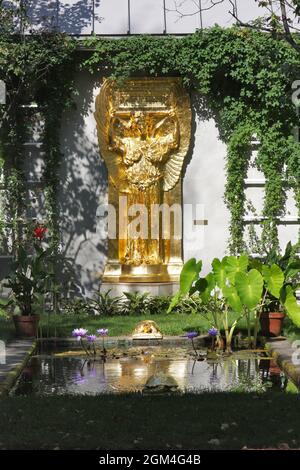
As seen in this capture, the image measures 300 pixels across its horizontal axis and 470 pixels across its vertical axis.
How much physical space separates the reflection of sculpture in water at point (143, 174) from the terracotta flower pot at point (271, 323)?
12.2 ft

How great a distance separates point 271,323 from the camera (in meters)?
11.3

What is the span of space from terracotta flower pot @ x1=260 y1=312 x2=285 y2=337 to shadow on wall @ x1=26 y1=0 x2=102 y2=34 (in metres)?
6.14

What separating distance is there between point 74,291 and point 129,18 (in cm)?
456

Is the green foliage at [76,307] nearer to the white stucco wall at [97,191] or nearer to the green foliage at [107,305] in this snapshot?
the green foliage at [107,305]

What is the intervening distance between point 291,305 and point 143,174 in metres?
4.82

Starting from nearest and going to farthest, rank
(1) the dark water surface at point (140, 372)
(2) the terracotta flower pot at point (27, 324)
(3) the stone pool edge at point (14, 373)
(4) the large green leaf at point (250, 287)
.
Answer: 1. (3) the stone pool edge at point (14, 373)
2. (1) the dark water surface at point (140, 372)
3. (4) the large green leaf at point (250, 287)
4. (2) the terracotta flower pot at point (27, 324)

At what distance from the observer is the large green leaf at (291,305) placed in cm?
1054

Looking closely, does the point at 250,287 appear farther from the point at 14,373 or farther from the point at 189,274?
the point at 14,373

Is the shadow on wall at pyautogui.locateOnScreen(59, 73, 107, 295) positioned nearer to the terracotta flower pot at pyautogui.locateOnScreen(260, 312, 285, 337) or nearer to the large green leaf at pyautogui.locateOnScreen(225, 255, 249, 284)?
the terracotta flower pot at pyautogui.locateOnScreen(260, 312, 285, 337)

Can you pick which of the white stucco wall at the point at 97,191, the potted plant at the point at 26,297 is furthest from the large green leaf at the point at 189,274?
the white stucco wall at the point at 97,191

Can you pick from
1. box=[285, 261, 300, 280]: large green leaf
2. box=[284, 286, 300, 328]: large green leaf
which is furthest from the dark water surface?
box=[285, 261, 300, 280]: large green leaf

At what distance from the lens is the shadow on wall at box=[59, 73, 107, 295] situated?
1492 cm

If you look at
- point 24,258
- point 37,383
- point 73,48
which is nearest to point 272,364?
point 37,383

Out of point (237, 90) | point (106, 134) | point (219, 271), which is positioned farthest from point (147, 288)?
point (219, 271)
